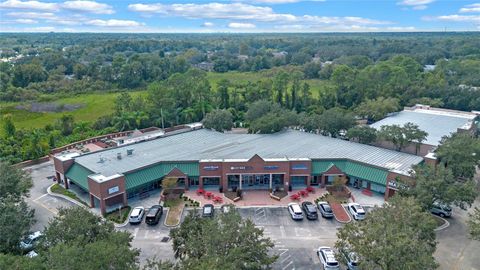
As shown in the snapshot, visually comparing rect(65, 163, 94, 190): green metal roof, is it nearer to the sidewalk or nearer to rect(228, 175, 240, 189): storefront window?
the sidewalk

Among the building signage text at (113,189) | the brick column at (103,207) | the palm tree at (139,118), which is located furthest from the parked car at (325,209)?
the palm tree at (139,118)

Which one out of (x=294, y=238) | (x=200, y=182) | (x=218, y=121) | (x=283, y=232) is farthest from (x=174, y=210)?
(x=218, y=121)

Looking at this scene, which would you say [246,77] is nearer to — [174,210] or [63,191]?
[63,191]

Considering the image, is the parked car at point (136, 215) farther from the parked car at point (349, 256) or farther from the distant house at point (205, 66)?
the distant house at point (205, 66)

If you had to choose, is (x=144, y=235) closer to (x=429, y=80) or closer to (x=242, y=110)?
(x=242, y=110)

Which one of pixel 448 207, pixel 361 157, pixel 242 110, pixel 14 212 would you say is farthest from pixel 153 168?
pixel 242 110
